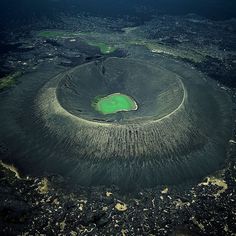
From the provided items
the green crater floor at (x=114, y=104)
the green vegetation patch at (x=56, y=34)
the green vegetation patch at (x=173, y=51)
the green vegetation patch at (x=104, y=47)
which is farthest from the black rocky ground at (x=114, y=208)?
the green vegetation patch at (x=56, y=34)

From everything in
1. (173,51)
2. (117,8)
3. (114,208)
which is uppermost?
(117,8)

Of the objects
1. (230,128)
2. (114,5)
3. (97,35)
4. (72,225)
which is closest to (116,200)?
(72,225)

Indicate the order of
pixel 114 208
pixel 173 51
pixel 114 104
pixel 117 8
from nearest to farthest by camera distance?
pixel 114 208 < pixel 114 104 < pixel 173 51 < pixel 117 8

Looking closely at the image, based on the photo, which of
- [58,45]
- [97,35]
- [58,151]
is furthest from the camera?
[97,35]

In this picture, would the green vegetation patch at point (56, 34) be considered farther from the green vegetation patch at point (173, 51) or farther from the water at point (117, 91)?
the green vegetation patch at point (173, 51)

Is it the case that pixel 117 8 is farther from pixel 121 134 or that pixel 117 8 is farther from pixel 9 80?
pixel 121 134

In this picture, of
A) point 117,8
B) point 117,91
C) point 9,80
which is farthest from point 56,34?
point 117,8

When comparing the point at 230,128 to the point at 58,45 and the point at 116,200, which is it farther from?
the point at 58,45
